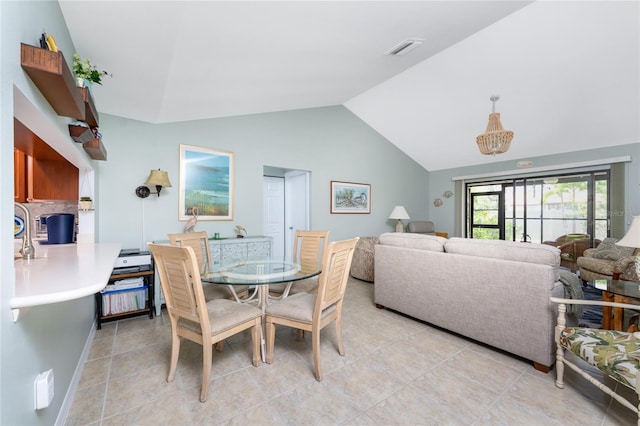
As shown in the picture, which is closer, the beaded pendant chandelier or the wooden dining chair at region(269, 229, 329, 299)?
the wooden dining chair at region(269, 229, 329, 299)

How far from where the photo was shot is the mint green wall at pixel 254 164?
3.12 metres

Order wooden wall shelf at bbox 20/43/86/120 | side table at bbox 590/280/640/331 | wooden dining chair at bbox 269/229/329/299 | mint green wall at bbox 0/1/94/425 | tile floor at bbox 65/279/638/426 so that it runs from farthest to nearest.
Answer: wooden dining chair at bbox 269/229/329/299 < side table at bbox 590/280/640/331 < tile floor at bbox 65/279/638/426 < wooden wall shelf at bbox 20/43/86/120 < mint green wall at bbox 0/1/94/425

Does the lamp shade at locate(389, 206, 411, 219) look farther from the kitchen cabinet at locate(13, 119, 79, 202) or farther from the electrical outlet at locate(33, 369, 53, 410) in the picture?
the electrical outlet at locate(33, 369, 53, 410)

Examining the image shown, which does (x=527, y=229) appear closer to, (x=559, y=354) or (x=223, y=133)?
(x=559, y=354)

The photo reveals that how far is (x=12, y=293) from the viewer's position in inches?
35.6

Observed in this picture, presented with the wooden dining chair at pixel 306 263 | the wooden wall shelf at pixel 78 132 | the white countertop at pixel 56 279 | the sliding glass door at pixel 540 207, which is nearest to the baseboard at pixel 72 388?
the white countertop at pixel 56 279

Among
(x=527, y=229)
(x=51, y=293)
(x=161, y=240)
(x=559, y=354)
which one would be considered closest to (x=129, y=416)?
(x=51, y=293)

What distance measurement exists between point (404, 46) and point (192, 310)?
314cm

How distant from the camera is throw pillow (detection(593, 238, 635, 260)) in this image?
12.5 ft

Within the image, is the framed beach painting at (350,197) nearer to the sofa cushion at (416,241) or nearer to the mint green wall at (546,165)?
the sofa cushion at (416,241)

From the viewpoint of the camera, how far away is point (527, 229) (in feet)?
18.9

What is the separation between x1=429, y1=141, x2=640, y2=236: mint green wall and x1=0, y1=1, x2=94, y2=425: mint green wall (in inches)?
243

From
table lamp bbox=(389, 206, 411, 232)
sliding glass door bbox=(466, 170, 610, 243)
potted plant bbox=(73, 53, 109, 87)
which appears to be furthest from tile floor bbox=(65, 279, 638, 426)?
sliding glass door bbox=(466, 170, 610, 243)

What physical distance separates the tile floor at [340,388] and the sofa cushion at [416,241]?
86 cm
